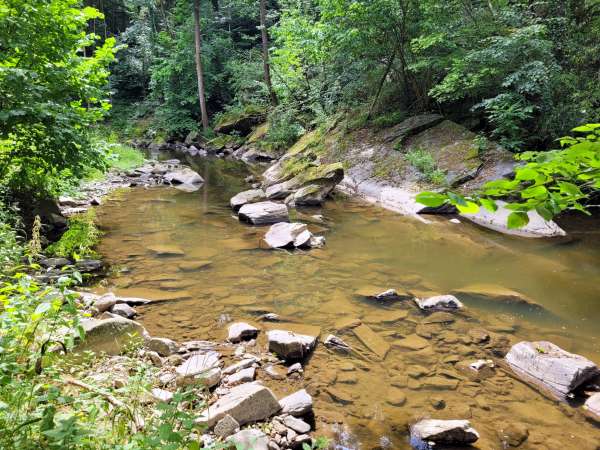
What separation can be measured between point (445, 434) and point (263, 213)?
712cm

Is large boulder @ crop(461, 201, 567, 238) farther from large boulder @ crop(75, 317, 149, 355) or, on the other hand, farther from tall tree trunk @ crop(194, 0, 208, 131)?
tall tree trunk @ crop(194, 0, 208, 131)

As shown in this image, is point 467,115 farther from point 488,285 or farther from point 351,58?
point 488,285

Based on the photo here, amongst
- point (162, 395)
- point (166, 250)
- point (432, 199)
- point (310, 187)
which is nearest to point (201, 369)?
point (162, 395)

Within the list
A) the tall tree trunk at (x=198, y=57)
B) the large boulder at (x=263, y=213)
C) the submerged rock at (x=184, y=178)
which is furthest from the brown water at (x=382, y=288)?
the tall tree trunk at (x=198, y=57)

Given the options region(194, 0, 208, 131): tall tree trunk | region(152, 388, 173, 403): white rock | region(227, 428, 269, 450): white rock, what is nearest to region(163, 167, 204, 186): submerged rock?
region(152, 388, 173, 403): white rock

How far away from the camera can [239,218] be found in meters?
10.2

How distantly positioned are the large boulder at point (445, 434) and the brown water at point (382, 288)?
11 centimetres

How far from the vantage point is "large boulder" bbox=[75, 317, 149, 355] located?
3.68 m

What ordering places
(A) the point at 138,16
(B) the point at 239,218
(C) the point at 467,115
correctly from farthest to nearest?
(A) the point at 138,16
(C) the point at 467,115
(B) the point at 239,218

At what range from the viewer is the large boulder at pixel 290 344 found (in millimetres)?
4270

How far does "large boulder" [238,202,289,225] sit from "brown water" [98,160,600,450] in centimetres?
31

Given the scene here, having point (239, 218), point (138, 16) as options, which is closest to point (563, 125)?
point (239, 218)

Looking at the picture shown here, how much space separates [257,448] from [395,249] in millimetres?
5939

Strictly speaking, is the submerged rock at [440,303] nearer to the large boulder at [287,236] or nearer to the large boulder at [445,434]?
the large boulder at [445,434]
